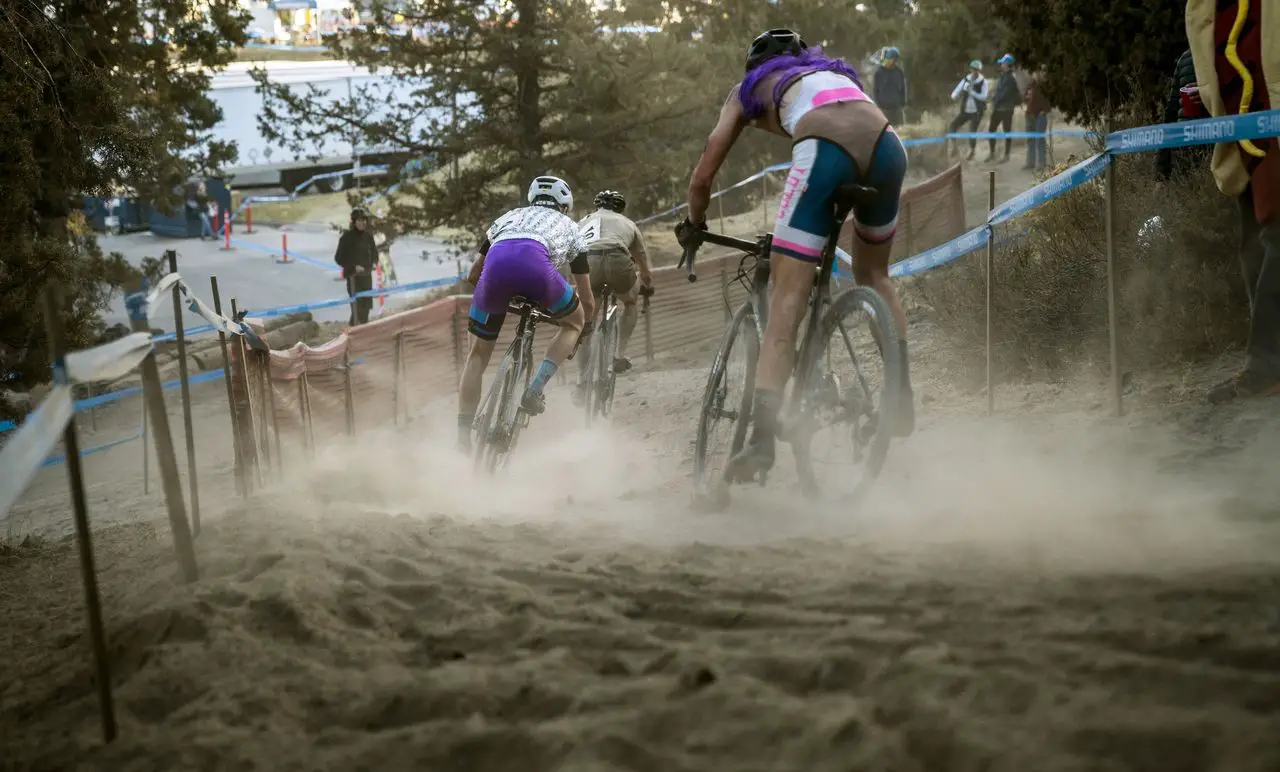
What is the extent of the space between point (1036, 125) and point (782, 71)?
18176 mm

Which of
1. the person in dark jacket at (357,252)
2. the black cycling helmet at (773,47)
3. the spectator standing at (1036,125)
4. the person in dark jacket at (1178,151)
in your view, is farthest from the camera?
the spectator standing at (1036,125)

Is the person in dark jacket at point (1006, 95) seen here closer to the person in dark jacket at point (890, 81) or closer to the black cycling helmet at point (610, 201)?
the person in dark jacket at point (890, 81)

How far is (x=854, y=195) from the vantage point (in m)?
5.05

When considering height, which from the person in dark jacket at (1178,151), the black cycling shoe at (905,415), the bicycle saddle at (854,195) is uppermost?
the person in dark jacket at (1178,151)

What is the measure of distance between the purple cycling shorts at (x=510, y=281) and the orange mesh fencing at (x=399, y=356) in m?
1.20

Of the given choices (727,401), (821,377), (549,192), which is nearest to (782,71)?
(821,377)

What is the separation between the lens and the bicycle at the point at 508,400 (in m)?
8.09

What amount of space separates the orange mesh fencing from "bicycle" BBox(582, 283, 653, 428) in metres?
1.03

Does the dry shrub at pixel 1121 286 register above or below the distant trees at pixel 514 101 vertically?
below

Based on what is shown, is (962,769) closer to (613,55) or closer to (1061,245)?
(1061,245)

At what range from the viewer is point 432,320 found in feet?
43.7

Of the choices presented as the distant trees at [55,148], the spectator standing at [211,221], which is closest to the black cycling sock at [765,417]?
the distant trees at [55,148]

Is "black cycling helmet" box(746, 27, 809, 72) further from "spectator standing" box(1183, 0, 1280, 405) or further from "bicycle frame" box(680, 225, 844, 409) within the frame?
"spectator standing" box(1183, 0, 1280, 405)

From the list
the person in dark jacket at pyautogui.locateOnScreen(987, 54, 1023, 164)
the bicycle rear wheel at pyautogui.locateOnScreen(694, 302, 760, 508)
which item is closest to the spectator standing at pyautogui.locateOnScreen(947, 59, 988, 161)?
the person in dark jacket at pyautogui.locateOnScreen(987, 54, 1023, 164)
